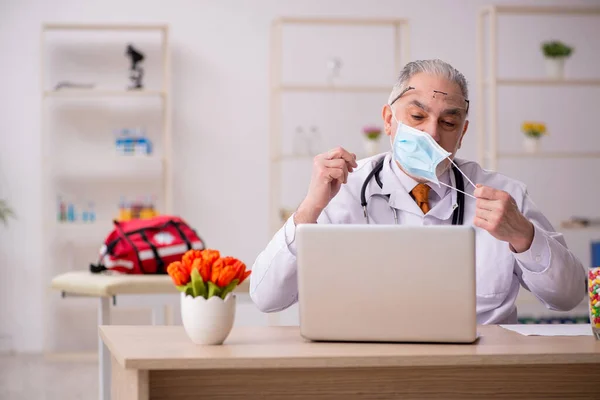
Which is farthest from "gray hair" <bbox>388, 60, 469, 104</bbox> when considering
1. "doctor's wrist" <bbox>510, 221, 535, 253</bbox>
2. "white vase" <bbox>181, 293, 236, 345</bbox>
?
"white vase" <bbox>181, 293, 236, 345</bbox>

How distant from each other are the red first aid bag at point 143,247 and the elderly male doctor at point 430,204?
115 centimetres

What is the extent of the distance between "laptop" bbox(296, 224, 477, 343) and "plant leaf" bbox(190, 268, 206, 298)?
0.58 ft

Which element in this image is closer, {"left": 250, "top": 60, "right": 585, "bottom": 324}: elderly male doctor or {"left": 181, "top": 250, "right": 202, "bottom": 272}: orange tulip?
{"left": 181, "top": 250, "right": 202, "bottom": 272}: orange tulip

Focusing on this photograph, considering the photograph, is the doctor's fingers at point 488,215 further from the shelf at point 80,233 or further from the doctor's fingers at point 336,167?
the shelf at point 80,233

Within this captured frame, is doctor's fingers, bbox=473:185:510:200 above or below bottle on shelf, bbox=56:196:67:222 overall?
above

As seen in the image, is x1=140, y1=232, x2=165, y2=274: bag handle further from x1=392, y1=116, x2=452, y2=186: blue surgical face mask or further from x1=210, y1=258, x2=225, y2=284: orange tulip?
x1=210, y1=258, x2=225, y2=284: orange tulip

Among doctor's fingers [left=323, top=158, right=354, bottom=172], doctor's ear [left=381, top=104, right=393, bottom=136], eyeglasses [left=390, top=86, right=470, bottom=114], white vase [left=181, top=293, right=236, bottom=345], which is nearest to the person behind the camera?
white vase [left=181, top=293, right=236, bottom=345]

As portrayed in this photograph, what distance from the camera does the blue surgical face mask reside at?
1800 mm

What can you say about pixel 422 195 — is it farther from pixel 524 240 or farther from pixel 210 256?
pixel 210 256

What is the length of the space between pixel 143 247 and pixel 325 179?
1418 mm

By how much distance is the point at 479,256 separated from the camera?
196 centimetres

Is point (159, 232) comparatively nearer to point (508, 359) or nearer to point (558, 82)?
point (508, 359)

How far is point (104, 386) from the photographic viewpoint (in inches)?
98.3

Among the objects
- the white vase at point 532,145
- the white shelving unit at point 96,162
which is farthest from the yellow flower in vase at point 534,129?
the white shelving unit at point 96,162
